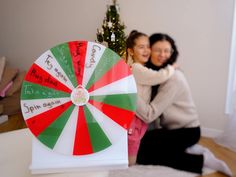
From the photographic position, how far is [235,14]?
2260 millimetres

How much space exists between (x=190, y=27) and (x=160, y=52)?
954 mm

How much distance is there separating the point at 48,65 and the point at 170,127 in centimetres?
132

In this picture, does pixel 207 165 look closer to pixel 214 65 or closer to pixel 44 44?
pixel 214 65

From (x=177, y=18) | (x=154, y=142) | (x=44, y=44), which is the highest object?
(x=177, y=18)

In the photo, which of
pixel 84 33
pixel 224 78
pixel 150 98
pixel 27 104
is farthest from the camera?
pixel 84 33

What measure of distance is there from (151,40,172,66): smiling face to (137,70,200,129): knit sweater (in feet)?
0.44

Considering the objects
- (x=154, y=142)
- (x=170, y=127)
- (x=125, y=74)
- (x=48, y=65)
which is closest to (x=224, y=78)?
(x=170, y=127)

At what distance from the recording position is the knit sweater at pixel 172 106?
5.69 ft

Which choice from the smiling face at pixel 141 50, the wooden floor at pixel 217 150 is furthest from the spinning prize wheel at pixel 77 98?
the wooden floor at pixel 217 150

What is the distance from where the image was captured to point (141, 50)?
164 centimetres

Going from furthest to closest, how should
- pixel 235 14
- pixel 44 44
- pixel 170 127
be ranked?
1. pixel 44 44
2. pixel 235 14
3. pixel 170 127

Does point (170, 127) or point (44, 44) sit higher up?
point (44, 44)

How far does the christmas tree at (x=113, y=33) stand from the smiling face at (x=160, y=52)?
3.20 ft

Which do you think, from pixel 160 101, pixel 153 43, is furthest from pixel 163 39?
pixel 160 101
